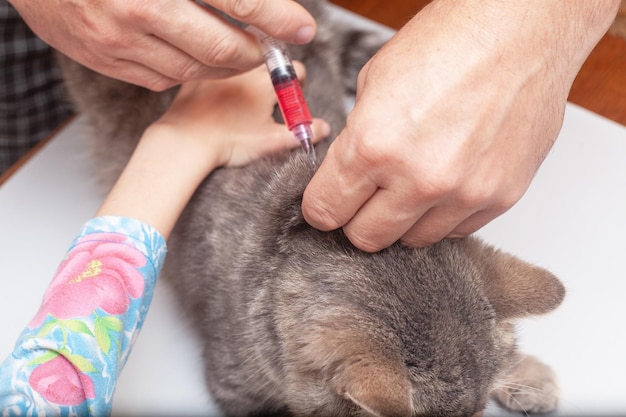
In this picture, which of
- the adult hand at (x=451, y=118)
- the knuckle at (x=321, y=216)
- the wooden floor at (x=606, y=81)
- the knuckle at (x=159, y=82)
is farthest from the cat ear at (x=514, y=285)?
the wooden floor at (x=606, y=81)

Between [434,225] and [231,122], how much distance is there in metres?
0.52

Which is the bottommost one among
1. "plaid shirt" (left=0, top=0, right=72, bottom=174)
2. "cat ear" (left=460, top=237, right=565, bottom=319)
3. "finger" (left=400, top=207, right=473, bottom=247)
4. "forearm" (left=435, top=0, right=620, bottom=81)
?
"plaid shirt" (left=0, top=0, right=72, bottom=174)

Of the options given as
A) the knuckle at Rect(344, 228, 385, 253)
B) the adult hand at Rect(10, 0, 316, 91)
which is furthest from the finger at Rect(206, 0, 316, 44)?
the knuckle at Rect(344, 228, 385, 253)

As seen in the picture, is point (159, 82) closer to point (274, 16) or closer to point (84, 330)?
point (274, 16)

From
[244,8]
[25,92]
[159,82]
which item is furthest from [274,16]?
[25,92]

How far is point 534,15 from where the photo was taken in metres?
0.85

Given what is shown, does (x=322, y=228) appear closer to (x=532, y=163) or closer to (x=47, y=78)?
(x=532, y=163)

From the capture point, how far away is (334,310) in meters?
0.90

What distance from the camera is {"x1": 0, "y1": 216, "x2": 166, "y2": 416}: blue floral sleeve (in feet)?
2.88

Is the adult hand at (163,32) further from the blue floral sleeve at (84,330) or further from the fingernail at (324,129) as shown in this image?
the blue floral sleeve at (84,330)

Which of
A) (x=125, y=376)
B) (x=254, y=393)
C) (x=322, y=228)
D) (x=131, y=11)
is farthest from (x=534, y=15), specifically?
(x=125, y=376)

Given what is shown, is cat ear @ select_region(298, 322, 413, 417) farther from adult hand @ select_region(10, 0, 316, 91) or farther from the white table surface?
adult hand @ select_region(10, 0, 316, 91)

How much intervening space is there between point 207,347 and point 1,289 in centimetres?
43

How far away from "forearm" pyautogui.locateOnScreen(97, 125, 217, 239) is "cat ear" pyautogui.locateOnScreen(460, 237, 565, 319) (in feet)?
1.71
